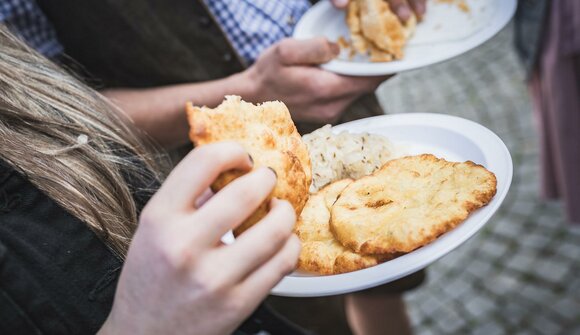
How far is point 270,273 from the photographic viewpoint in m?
0.72

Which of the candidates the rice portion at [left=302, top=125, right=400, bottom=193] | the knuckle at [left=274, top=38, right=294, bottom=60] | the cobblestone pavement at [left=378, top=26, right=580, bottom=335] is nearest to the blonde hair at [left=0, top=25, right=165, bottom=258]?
the rice portion at [left=302, top=125, right=400, bottom=193]

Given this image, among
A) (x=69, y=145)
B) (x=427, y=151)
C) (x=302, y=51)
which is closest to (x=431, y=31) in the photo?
(x=302, y=51)

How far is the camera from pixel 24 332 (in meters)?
0.95

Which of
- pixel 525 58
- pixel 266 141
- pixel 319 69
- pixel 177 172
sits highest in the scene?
pixel 177 172

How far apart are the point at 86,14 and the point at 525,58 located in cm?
189

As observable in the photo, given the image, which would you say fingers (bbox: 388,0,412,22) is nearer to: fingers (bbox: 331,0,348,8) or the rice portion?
fingers (bbox: 331,0,348,8)

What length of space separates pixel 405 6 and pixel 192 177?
4.58ft

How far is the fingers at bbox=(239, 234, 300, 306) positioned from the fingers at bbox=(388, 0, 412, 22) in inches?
50.9

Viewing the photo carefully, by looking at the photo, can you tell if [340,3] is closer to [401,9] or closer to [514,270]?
[401,9]

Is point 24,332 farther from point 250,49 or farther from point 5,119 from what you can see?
point 250,49

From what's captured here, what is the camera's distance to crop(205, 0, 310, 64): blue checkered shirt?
185 centimetres

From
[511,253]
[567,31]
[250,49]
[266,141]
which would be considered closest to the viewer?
[266,141]

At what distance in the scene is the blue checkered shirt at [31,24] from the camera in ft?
5.19

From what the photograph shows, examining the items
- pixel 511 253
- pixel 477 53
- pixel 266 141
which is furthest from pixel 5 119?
pixel 477 53
